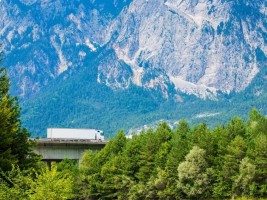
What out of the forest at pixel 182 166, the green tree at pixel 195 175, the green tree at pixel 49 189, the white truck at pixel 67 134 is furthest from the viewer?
the white truck at pixel 67 134

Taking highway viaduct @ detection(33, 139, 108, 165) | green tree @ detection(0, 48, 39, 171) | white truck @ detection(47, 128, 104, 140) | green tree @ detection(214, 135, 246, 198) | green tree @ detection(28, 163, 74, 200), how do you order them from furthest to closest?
white truck @ detection(47, 128, 104, 140)
highway viaduct @ detection(33, 139, 108, 165)
green tree @ detection(214, 135, 246, 198)
green tree @ detection(0, 48, 39, 171)
green tree @ detection(28, 163, 74, 200)

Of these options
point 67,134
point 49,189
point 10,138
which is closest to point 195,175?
point 10,138

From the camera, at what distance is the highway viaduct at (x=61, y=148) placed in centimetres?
12138

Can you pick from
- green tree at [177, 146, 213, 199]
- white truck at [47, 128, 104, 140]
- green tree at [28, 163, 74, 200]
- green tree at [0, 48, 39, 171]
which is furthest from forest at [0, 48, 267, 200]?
green tree at [28, 163, 74, 200]

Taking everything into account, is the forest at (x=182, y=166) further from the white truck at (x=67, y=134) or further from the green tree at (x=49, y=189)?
the green tree at (x=49, y=189)

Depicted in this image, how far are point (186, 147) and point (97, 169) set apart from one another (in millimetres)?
18066

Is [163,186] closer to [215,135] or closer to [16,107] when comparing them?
[215,135]

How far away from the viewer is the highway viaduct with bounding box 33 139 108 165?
121375mm

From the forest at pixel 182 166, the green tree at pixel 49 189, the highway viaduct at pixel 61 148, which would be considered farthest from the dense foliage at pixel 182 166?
the green tree at pixel 49 189

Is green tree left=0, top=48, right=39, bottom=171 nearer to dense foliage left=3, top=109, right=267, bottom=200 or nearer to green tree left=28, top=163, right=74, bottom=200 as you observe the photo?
green tree left=28, top=163, right=74, bottom=200

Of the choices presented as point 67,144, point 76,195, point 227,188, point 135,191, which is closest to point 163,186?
point 135,191

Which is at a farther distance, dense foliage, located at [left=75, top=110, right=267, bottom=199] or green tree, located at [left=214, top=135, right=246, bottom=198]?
green tree, located at [left=214, top=135, right=246, bottom=198]

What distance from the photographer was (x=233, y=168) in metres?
80.9

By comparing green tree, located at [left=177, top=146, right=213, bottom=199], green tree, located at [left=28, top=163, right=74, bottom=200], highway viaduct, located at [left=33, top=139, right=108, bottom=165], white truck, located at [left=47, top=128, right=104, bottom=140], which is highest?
white truck, located at [left=47, top=128, right=104, bottom=140]
